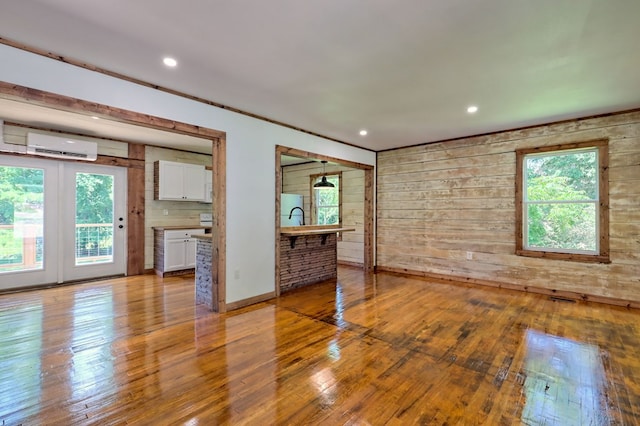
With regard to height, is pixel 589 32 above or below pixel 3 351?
above

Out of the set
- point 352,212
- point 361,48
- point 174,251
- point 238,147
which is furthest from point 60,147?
point 352,212

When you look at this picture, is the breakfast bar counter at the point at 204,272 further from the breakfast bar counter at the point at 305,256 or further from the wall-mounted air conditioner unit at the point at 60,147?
the wall-mounted air conditioner unit at the point at 60,147

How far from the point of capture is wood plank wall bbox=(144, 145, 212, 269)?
237 inches

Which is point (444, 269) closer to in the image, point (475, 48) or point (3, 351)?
point (475, 48)

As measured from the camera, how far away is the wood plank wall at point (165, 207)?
6.01m

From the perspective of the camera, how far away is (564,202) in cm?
448

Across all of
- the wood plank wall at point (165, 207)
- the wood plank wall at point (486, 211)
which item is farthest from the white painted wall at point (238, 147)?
the wood plank wall at point (165, 207)

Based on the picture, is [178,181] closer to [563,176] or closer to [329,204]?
[329,204]

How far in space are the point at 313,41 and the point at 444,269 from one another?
468 centimetres

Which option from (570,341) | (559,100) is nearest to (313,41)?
(559,100)

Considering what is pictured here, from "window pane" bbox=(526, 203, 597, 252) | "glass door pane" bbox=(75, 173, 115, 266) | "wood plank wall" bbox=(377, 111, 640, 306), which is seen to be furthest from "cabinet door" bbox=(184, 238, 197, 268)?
"window pane" bbox=(526, 203, 597, 252)

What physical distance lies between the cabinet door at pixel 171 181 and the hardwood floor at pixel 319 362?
242 cm

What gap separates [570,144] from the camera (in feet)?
14.4

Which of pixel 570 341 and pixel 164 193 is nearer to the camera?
pixel 570 341
